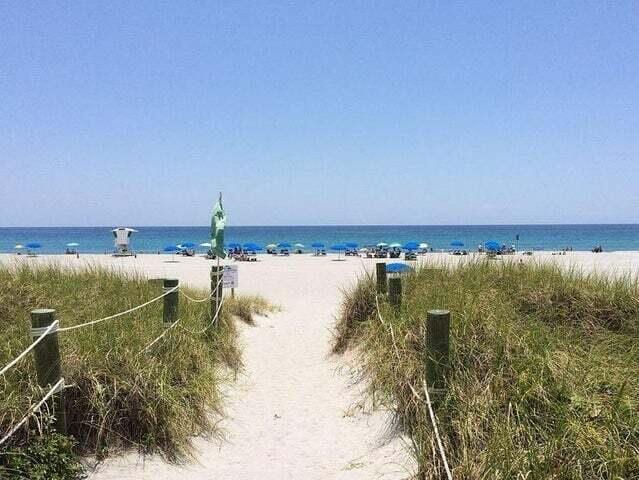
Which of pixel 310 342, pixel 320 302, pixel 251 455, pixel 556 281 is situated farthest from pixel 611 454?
pixel 320 302

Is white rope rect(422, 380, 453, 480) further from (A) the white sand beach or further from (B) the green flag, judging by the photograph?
(B) the green flag

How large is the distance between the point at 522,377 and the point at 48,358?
12.6 feet

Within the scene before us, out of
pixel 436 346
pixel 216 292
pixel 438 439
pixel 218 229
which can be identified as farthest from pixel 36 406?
pixel 218 229

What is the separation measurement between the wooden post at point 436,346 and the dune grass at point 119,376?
97.4 inches

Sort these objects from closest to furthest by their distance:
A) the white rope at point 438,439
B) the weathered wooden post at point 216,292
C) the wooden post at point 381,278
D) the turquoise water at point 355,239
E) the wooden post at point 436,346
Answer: the white rope at point 438,439, the wooden post at point 436,346, the wooden post at point 381,278, the weathered wooden post at point 216,292, the turquoise water at point 355,239

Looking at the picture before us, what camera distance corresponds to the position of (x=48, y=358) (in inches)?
163

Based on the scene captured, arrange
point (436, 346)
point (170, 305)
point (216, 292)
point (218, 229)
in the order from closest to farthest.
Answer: point (436, 346), point (170, 305), point (216, 292), point (218, 229)

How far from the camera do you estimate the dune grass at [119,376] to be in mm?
4516

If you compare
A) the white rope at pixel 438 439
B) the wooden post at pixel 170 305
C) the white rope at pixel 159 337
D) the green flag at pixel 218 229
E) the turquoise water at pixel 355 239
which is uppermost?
the green flag at pixel 218 229

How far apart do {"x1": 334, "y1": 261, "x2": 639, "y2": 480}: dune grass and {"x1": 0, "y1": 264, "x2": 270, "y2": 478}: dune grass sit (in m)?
2.09

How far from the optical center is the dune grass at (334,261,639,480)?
11.2ft

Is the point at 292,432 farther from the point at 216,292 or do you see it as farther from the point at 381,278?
→ the point at 216,292

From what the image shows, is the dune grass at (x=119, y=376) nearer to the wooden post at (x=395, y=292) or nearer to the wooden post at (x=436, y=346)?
the wooden post at (x=436, y=346)

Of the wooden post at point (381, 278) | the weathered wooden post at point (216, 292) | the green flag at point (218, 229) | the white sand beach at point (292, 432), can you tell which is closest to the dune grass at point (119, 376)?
the white sand beach at point (292, 432)
